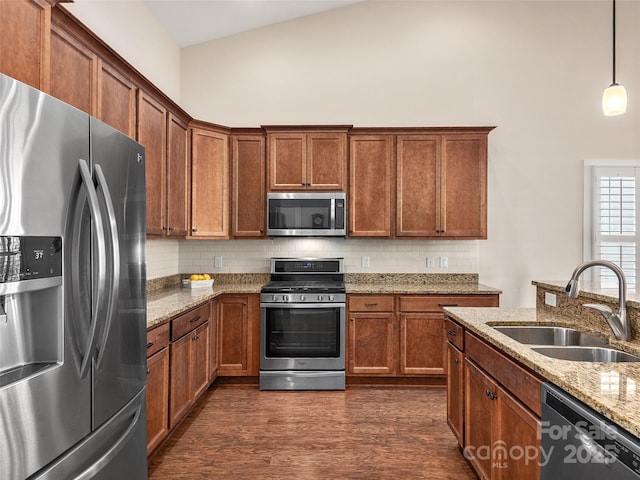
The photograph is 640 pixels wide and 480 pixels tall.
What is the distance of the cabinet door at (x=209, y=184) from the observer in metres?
3.94

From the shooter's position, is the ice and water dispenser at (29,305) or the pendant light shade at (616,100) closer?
the ice and water dispenser at (29,305)

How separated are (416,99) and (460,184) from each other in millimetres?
1116

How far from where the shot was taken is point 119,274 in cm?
150

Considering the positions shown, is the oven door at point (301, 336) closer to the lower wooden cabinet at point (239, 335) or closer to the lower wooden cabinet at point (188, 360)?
the lower wooden cabinet at point (239, 335)

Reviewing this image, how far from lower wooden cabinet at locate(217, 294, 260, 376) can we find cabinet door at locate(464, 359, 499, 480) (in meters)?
2.09

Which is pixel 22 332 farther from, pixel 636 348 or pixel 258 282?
pixel 258 282

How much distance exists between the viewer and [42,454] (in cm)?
116

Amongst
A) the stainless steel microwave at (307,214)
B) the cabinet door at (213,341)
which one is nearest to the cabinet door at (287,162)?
the stainless steel microwave at (307,214)

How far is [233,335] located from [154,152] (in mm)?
1817

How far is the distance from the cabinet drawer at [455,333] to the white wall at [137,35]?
309 cm

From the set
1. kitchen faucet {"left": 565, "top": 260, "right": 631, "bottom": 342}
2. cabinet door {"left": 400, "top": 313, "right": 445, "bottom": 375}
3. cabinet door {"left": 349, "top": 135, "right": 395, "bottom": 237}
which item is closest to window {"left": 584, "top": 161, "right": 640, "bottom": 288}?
cabinet door {"left": 400, "top": 313, "right": 445, "bottom": 375}

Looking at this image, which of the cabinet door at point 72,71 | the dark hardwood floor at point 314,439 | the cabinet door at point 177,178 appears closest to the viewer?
the cabinet door at point 72,71

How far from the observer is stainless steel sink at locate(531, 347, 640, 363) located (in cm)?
183

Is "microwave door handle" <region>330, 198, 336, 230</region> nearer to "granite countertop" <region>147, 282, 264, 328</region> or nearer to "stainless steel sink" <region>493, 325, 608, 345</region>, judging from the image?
"granite countertop" <region>147, 282, 264, 328</region>
